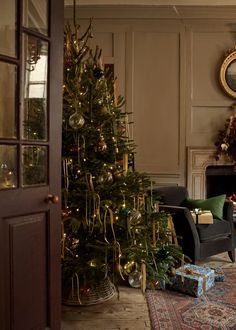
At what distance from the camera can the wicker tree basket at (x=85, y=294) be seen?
2.78m

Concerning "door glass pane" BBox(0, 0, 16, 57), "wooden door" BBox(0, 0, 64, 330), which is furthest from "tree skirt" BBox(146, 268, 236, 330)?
"door glass pane" BBox(0, 0, 16, 57)

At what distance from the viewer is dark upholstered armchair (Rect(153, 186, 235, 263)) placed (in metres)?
3.53

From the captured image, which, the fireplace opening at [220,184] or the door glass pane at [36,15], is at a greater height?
the door glass pane at [36,15]

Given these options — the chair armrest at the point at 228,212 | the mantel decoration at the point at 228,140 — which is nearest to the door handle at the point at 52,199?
the chair armrest at the point at 228,212

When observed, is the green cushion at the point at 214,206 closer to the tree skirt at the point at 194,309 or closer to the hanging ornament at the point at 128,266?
the tree skirt at the point at 194,309

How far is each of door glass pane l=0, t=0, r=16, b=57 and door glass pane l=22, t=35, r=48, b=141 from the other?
0.07 meters

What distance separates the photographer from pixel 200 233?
3.63 metres

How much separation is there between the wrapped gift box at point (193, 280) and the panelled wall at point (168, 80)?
2191 mm

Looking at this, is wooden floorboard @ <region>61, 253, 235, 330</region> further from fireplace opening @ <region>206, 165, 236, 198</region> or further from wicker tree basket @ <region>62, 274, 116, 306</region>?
fireplace opening @ <region>206, 165, 236, 198</region>

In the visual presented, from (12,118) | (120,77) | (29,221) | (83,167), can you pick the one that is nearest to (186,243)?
(83,167)

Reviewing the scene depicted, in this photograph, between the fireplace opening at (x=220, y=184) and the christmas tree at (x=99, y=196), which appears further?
the fireplace opening at (x=220, y=184)

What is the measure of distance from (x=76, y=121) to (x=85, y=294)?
51.2 inches

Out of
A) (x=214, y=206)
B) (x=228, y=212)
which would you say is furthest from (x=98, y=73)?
(x=228, y=212)

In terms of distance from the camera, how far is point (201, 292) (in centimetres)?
302
